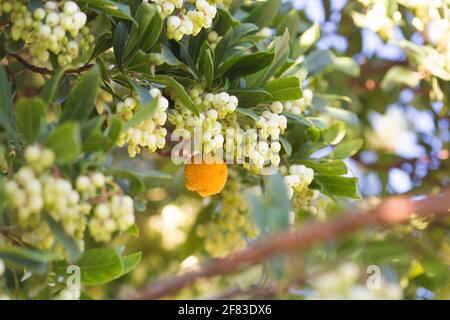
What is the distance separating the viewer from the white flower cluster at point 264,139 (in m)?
1.30

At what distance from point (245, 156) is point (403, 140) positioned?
1.51 meters

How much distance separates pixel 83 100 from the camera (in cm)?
103

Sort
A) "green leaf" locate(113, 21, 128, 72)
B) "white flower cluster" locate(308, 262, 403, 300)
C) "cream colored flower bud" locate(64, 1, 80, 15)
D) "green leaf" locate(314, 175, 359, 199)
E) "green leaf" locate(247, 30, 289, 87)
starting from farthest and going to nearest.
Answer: "green leaf" locate(314, 175, 359, 199), "green leaf" locate(247, 30, 289, 87), "green leaf" locate(113, 21, 128, 72), "cream colored flower bud" locate(64, 1, 80, 15), "white flower cluster" locate(308, 262, 403, 300)

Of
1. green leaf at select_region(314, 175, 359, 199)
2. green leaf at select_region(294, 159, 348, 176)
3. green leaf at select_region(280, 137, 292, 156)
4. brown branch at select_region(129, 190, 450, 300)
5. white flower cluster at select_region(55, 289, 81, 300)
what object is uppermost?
brown branch at select_region(129, 190, 450, 300)

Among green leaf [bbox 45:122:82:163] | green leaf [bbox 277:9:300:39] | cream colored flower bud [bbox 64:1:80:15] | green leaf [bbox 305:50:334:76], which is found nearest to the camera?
green leaf [bbox 45:122:82:163]

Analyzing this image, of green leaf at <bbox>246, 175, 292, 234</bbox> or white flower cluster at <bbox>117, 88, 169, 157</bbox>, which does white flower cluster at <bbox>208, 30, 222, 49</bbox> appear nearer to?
white flower cluster at <bbox>117, 88, 169, 157</bbox>

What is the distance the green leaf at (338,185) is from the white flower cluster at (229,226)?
0.70 ft

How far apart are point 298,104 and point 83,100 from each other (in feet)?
1.89

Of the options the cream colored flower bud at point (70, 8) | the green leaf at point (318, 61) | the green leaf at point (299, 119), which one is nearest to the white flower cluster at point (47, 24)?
the cream colored flower bud at point (70, 8)

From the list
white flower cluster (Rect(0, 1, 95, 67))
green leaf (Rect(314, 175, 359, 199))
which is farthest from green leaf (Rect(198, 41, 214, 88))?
green leaf (Rect(314, 175, 359, 199))

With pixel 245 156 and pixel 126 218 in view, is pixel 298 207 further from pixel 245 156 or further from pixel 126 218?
pixel 126 218

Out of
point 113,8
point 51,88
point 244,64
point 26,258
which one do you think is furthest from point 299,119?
point 26,258

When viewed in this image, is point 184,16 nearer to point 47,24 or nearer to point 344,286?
point 47,24

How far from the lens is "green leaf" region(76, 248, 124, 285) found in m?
1.10
